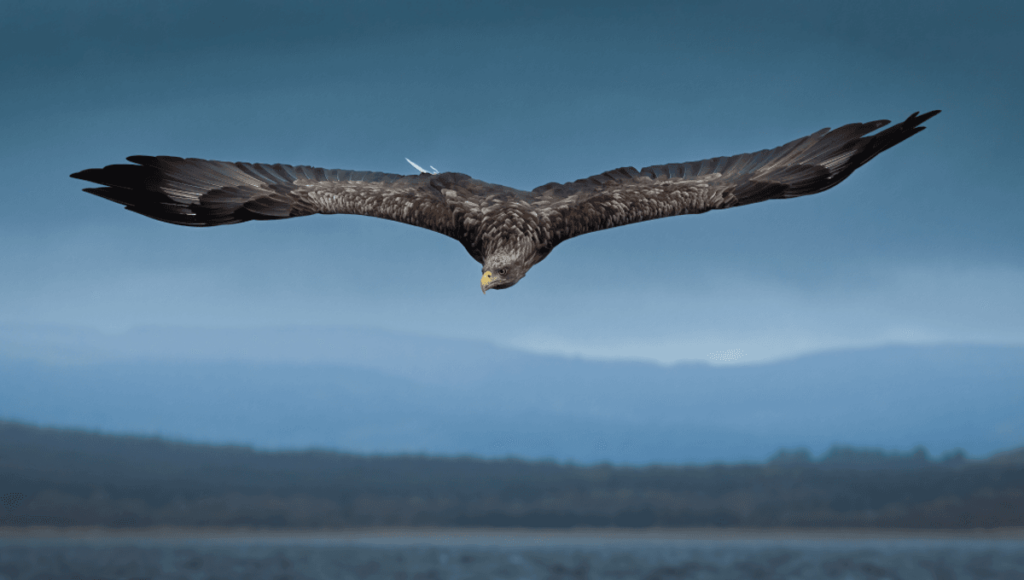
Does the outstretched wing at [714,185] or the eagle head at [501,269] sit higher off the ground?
the outstretched wing at [714,185]

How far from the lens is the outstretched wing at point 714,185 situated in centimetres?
1092

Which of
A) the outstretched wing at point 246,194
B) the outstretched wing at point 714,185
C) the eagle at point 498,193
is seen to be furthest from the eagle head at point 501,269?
the outstretched wing at point 246,194

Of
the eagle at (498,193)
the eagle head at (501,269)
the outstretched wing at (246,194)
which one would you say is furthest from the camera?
the outstretched wing at (246,194)

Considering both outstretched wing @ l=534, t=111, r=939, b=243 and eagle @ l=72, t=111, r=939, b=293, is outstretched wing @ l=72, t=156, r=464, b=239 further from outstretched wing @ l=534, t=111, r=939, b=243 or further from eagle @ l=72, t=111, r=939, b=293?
outstretched wing @ l=534, t=111, r=939, b=243

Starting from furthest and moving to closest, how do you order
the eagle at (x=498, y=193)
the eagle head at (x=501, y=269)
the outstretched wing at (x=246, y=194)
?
the outstretched wing at (x=246, y=194) → the eagle at (x=498, y=193) → the eagle head at (x=501, y=269)

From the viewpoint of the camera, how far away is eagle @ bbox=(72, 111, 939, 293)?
11016mm

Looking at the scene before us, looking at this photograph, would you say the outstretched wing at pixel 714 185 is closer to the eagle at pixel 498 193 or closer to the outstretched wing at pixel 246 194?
the eagle at pixel 498 193

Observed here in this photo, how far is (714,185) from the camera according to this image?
37.7 feet

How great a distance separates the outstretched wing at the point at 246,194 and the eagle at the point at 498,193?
2 centimetres

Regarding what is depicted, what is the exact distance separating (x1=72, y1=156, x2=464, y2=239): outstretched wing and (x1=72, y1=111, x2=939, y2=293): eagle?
2cm

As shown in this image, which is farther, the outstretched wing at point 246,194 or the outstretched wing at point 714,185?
the outstretched wing at point 246,194

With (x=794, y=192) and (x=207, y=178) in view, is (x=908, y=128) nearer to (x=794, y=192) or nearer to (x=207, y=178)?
(x=794, y=192)

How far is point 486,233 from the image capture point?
36.5 feet

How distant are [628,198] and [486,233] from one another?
2.23m
